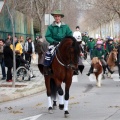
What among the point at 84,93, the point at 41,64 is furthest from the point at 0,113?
the point at 84,93

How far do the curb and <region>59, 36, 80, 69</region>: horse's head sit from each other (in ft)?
13.2

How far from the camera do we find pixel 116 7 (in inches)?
1517

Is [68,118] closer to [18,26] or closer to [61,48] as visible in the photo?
[61,48]

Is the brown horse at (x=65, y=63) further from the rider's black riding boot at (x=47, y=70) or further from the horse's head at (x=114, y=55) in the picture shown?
the horse's head at (x=114, y=55)

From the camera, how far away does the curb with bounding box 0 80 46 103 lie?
14.2 m

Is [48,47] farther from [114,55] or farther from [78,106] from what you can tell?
[114,55]

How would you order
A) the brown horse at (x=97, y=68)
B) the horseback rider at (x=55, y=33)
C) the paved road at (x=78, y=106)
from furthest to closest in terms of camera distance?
the brown horse at (x=97, y=68) → the horseback rider at (x=55, y=33) → the paved road at (x=78, y=106)

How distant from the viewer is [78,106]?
12.4m

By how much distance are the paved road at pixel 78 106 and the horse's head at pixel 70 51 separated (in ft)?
4.20

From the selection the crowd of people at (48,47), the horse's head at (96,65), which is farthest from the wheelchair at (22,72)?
the horse's head at (96,65)

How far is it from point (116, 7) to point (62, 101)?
2844cm

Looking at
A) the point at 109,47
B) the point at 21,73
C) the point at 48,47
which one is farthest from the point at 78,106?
the point at 109,47

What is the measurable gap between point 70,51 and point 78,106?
2598 mm

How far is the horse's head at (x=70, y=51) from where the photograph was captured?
33.5 feet
